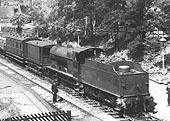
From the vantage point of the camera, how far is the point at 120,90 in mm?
16812

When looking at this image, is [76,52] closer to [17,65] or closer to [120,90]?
[120,90]

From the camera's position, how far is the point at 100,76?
18.5 metres

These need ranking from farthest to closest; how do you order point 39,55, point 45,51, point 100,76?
point 39,55 < point 45,51 < point 100,76

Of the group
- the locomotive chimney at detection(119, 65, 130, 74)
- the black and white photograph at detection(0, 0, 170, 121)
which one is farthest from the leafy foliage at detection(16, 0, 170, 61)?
the locomotive chimney at detection(119, 65, 130, 74)

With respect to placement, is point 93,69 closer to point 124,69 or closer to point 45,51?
point 124,69

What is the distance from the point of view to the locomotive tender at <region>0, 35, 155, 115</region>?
1698 centimetres

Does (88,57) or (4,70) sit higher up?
(88,57)

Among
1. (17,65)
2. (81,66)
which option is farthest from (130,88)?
(17,65)

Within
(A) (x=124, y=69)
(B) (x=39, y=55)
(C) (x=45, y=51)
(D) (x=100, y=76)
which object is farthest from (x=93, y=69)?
(B) (x=39, y=55)

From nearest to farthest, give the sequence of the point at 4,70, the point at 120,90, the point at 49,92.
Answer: the point at 120,90, the point at 49,92, the point at 4,70

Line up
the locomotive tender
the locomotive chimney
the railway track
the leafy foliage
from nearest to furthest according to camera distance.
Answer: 1. the locomotive tender
2. the railway track
3. the locomotive chimney
4. the leafy foliage

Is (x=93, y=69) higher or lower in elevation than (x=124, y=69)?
lower

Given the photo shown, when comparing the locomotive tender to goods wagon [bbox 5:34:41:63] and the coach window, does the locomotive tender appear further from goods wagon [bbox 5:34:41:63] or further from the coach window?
goods wagon [bbox 5:34:41:63]

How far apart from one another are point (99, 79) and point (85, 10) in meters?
21.0
